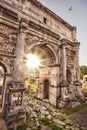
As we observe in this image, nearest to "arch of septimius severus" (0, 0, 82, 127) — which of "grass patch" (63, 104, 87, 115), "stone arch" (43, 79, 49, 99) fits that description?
"stone arch" (43, 79, 49, 99)

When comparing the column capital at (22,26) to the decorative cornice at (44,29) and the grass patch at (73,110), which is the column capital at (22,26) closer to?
the decorative cornice at (44,29)

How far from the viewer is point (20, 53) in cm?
770

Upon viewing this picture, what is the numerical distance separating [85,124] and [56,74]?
193 inches

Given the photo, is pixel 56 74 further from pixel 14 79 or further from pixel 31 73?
pixel 31 73

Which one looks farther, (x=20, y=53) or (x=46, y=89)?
(x=46, y=89)

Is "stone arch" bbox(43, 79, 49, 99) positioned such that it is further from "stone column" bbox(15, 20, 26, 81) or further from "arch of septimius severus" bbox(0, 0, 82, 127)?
"stone column" bbox(15, 20, 26, 81)

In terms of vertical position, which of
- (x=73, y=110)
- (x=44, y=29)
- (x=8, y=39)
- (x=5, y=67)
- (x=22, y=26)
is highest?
(x=44, y=29)

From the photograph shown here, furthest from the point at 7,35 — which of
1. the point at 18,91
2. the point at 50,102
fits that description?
the point at 50,102

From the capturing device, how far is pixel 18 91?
23.0 feet

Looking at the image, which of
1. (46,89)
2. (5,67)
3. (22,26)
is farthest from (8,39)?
(46,89)

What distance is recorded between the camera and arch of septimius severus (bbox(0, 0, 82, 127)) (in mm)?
6984

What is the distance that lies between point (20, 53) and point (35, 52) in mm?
3440

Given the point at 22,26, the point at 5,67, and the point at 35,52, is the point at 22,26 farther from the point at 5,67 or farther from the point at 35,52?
the point at 35,52

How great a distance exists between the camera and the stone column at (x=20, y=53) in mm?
7465
